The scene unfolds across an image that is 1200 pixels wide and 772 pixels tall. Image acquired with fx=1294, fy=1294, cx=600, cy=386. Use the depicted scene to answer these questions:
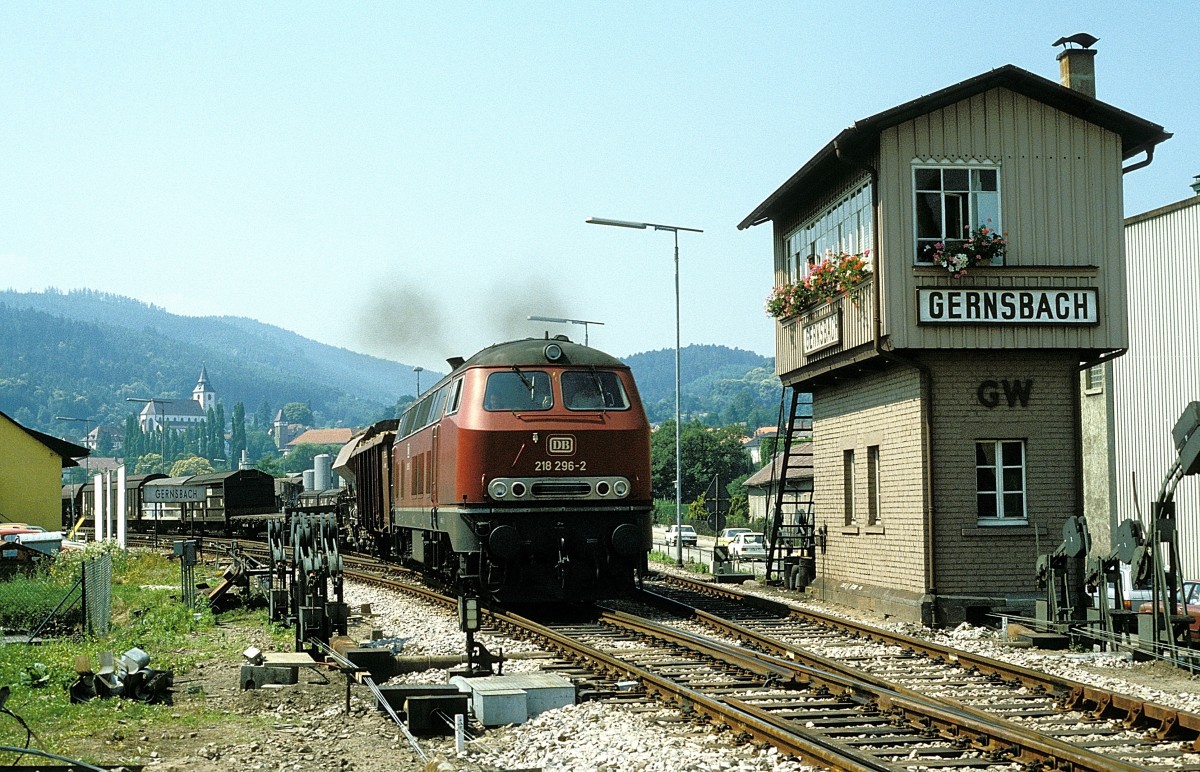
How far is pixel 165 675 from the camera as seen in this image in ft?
37.0

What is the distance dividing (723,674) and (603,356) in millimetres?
6905

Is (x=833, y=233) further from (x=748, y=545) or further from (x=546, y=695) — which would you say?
(x=748, y=545)

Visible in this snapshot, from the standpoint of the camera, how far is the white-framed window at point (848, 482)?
20.6m

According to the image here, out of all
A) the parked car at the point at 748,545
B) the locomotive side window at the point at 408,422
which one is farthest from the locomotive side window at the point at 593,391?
the parked car at the point at 748,545

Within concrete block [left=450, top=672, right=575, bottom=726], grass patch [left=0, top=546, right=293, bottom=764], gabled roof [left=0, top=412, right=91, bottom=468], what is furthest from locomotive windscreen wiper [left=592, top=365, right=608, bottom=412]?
gabled roof [left=0, top=412, right=91, bottom=468]

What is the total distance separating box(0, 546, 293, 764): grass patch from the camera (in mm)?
9547

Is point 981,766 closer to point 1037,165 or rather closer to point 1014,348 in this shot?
point 1014,348

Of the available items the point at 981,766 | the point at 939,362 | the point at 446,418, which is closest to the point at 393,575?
the point at 446,418

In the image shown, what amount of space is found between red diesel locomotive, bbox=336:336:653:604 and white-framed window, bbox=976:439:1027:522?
4.52 m

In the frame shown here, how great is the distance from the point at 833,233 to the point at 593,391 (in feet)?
17.7

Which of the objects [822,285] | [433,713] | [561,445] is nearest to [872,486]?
[822,285]

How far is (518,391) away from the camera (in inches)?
682

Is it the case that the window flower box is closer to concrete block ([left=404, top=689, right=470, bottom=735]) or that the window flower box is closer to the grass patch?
the grass patch

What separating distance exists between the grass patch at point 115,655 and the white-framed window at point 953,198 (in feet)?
33.0
